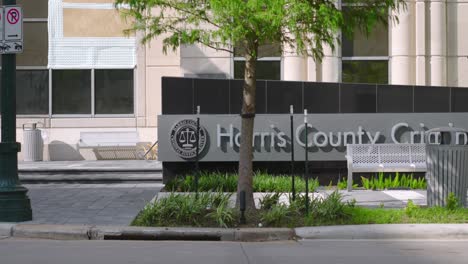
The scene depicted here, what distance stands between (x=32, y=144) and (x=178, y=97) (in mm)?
7552

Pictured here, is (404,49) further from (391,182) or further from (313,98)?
(391,182)

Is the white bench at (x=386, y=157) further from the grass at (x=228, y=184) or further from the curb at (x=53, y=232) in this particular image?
the curb at (x=53, y=232)

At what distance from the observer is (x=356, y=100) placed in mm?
17031

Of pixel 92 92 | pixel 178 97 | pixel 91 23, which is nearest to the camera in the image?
pixel 178 97

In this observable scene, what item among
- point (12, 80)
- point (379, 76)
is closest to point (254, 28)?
point (12, 80)

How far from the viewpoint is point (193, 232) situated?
10.7 meters

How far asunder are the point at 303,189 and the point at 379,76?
346 inches

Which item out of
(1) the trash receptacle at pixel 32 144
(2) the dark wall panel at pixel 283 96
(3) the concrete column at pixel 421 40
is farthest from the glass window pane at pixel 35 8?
(3) the concrete column at pixel 421 40

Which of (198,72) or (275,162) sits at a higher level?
(198,72)

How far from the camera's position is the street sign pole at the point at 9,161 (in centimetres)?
1119

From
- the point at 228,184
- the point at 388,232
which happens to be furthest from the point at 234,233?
the point at 228,184

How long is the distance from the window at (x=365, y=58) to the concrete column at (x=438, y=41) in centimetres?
155

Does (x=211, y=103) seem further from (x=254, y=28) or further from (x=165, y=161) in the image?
(x=254, y=28)

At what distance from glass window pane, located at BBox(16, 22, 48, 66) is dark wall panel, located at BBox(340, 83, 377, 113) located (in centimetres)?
1175
